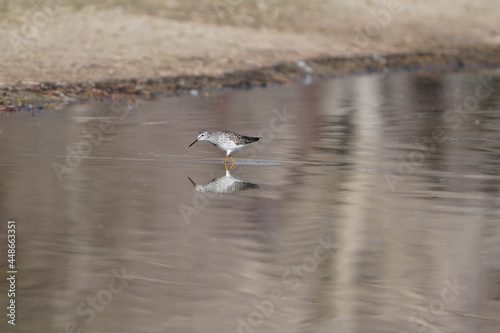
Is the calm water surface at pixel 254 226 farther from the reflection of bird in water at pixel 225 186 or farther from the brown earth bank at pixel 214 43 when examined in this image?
the brown earth bank at pixel 214 43

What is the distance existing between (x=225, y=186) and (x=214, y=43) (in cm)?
1832

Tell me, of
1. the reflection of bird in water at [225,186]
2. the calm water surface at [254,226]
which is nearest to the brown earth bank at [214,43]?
the calm water surface at [254,226]

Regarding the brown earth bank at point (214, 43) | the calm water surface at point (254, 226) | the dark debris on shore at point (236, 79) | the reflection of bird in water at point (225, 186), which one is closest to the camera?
the calm water surface at point (254, 226)

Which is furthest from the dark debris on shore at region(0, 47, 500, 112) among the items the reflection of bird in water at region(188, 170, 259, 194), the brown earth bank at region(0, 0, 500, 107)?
the reflection of bird in water at region(188, 170, 259, 194)

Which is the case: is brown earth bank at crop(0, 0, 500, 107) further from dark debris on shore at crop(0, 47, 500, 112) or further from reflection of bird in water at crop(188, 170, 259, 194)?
reflection of bird in water at crop(188, 170, 259, 194)

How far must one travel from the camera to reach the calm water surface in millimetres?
8258

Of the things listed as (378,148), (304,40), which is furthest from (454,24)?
(378,148)

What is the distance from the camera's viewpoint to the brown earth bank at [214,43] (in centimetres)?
2488

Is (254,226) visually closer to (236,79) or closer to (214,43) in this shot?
(236,79)

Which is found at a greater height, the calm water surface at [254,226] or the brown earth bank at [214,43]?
the brown earth bank at [214,43]

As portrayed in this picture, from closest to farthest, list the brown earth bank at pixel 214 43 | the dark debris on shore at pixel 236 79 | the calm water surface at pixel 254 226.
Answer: the calm water surface at pixel 254 226, the dark debris on shore at pixel 236 79, the brown earth bank at pixel 214 43

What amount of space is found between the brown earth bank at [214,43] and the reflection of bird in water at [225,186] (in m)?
8.65

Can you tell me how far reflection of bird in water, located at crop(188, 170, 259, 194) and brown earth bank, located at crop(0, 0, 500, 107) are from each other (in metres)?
8.65

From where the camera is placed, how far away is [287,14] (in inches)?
1467
